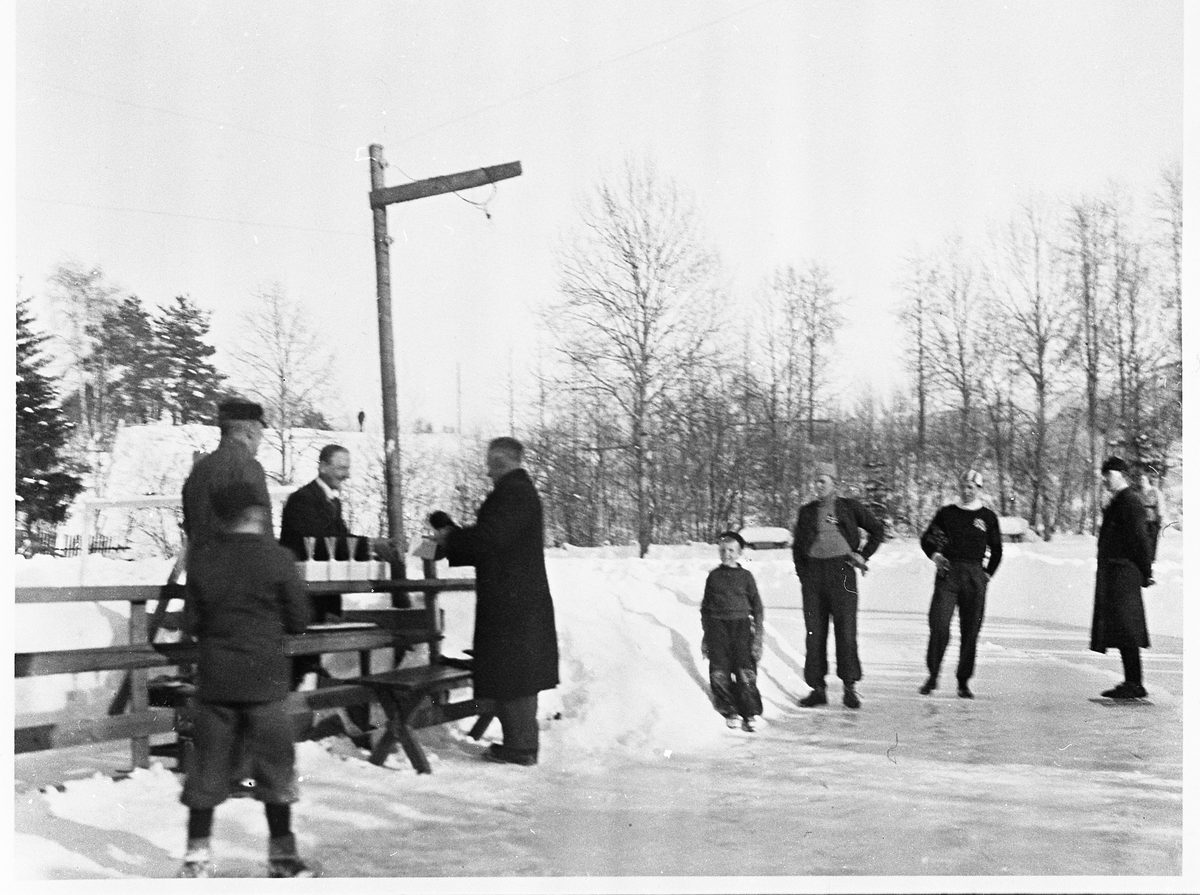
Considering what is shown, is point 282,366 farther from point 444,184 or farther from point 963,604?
point 963,604

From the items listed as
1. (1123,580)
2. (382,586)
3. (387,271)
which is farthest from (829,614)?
(387,271)

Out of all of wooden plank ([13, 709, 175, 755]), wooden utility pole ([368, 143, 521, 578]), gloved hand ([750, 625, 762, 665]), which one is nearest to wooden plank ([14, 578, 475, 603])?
wooden plank ([13, 709, 175, 755])

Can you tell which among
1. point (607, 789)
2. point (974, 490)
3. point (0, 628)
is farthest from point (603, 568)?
point (0, 628)

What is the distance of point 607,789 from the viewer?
17.6 feet

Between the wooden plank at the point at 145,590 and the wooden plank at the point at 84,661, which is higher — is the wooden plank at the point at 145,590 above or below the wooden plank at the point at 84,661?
above

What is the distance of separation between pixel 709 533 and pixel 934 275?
3.88m

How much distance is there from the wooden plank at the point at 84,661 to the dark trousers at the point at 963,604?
4.98 metres

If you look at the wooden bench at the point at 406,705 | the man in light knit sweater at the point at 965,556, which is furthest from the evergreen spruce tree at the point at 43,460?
the man in light knit sweater at the point at 965,556

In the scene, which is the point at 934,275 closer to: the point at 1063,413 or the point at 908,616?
the point at 1063,413

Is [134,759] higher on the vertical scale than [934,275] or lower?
lower

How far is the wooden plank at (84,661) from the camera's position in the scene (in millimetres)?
4805

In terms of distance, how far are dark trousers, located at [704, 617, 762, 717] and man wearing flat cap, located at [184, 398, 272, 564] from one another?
291cm

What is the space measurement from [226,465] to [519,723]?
1923 mm

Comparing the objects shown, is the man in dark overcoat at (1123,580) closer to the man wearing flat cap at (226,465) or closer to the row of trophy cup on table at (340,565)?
the row of trophy cup on table at (340,565)
